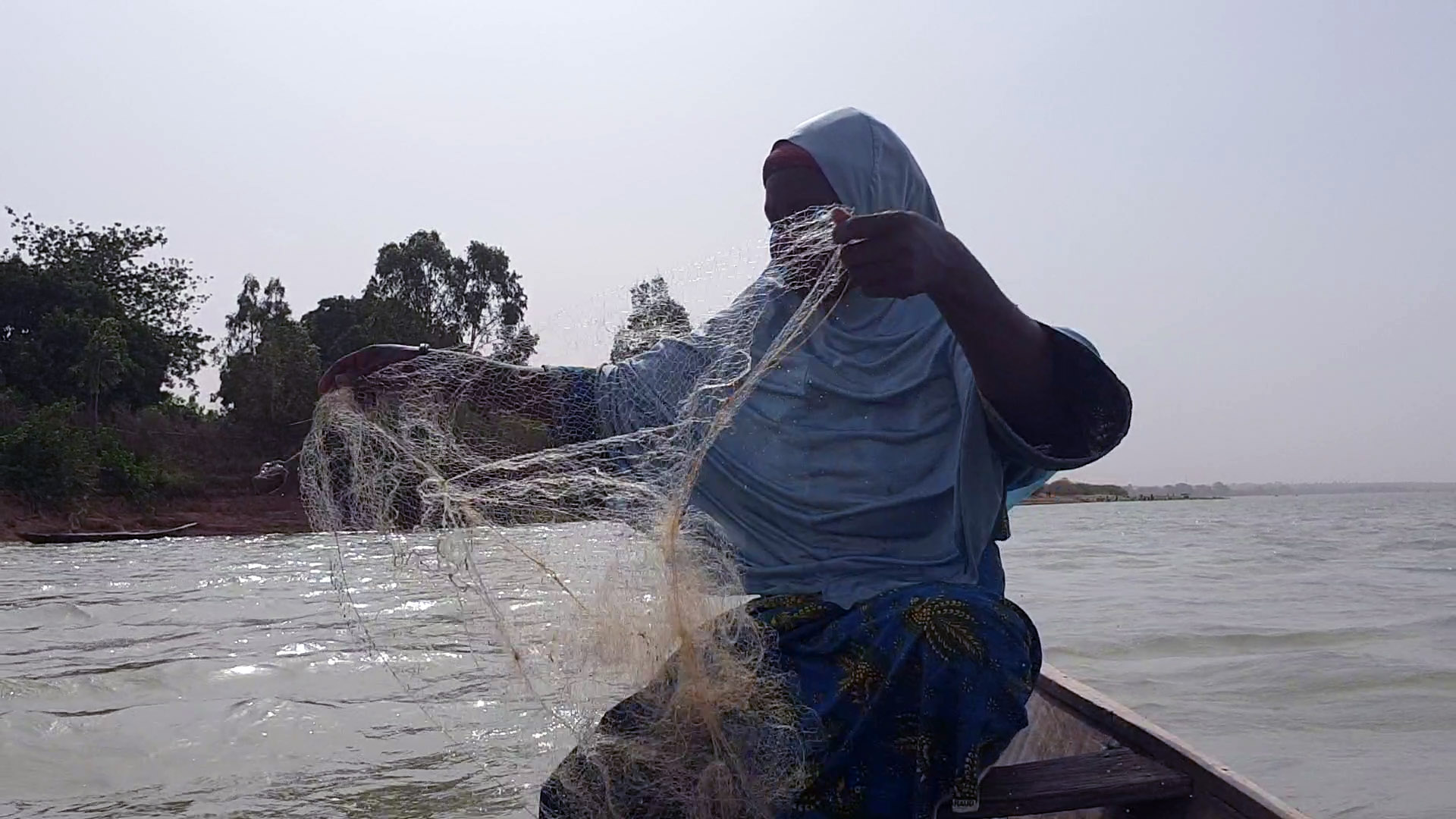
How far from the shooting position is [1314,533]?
2323 cm

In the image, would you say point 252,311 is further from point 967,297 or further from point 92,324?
point 967,297

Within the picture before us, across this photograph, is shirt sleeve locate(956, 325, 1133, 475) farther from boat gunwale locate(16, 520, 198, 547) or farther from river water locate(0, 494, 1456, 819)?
boat gunwale locate(16, 520, 198, 547)

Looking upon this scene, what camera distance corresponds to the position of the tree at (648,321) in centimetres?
198

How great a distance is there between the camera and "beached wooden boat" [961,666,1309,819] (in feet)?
5.81

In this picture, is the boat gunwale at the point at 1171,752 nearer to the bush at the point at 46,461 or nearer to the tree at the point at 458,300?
the tree at the point at 458,300

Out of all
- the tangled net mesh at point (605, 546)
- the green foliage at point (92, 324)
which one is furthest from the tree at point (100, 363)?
the tangled net mesh at point (605, 546)

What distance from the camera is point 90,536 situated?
17.6 m

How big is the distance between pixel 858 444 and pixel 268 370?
10.6 meters

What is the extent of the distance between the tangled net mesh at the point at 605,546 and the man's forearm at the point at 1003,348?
0.24 metres

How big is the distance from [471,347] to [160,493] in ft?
74.0

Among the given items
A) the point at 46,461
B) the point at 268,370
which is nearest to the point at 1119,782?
the point at 268,370

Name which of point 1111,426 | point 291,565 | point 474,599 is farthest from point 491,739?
point 291,565

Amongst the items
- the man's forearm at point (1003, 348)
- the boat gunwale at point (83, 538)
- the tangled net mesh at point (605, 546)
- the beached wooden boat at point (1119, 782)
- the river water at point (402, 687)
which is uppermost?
the man's forearm at point (1003, 348)

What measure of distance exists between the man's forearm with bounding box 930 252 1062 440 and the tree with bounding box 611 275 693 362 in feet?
2.11
